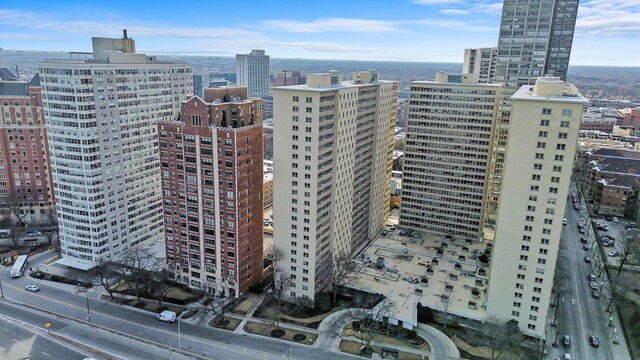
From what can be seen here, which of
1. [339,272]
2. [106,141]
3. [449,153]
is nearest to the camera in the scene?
[339,272]

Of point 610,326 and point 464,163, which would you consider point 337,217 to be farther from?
point 610,326

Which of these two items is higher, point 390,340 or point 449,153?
point 449,153

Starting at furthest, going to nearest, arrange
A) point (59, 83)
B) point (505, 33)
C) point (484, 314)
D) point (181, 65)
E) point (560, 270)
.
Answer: point (505, 33) < point (181, 65) < point (560, 270) < point (59, 83) < point (484, 314)

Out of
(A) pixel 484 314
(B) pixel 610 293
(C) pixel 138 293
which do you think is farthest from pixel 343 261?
(B) pixel 610 293

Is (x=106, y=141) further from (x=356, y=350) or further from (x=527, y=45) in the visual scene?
(x=527, y=45)

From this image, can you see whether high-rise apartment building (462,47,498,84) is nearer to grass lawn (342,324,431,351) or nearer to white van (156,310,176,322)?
grass lawn (342,324,431,351)

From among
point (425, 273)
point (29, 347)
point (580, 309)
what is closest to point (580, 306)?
point (580, 309)

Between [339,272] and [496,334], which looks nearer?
[496,334]
